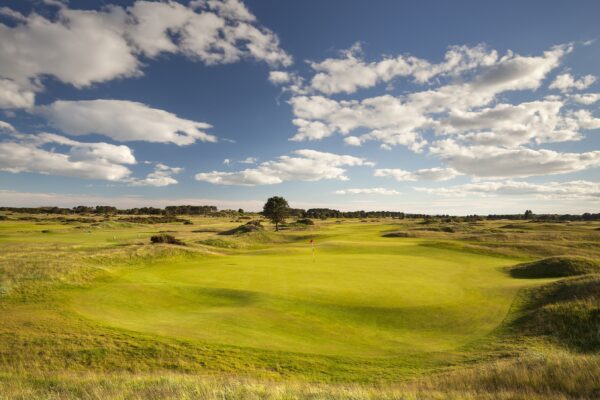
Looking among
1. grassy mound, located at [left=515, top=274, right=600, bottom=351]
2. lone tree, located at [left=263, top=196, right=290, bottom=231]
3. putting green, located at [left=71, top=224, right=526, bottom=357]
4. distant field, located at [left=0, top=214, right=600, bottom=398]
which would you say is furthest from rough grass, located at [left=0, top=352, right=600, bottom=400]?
lone tree, located at [left=263, top=196, right=290, bottom=231]

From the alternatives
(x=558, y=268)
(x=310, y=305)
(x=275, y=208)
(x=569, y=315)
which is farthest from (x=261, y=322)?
(x=275, y=208)

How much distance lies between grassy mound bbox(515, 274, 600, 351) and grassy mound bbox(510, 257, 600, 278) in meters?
11.7

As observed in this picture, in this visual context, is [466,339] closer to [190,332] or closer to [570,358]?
[570,358]

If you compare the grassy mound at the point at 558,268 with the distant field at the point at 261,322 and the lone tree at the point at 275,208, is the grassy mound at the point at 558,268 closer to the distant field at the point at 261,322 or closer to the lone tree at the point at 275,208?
the distant field at the point at 261,322

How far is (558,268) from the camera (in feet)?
107

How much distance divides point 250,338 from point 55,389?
7.41 metres

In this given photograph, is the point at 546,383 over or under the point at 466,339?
over

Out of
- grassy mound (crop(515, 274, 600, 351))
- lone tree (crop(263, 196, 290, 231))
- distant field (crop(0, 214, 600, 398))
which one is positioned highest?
lone tree (crop(263, 196, 290, 231))

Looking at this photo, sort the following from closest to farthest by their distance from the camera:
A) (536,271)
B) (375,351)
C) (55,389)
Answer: (55,389) < (375,351) < (536,271)

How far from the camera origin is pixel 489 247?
1976 inches

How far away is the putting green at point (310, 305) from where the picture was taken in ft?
51.3

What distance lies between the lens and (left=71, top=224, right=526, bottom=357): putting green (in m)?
15.6

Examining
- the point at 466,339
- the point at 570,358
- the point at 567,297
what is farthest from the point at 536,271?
the point at 570,358

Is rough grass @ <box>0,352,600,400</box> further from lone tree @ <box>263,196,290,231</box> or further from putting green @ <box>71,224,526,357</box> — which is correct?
lone tree @ <box>263,196,290,231</box>
